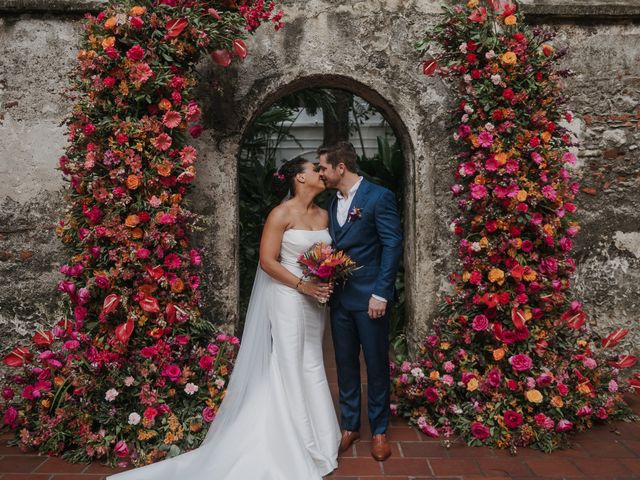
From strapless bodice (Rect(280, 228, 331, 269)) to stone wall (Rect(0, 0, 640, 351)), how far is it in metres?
0.73

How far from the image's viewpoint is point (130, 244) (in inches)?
149

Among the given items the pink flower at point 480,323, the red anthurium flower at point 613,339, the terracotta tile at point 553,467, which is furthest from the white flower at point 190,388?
the red anthurium flower at point 613,339

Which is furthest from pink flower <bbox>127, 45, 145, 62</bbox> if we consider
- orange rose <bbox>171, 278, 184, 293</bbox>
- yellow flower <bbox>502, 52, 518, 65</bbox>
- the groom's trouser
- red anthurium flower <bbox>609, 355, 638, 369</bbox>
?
red anthurium flower <bbox>609, 355, 638, 369</bbox>

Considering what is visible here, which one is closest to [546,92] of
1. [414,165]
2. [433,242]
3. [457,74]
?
[457,74]

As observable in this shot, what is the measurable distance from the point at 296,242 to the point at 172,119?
1.17 metres

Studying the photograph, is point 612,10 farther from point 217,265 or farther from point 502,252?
point 217,265

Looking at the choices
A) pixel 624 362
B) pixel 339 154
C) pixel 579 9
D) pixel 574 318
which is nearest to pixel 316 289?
pixel 339 154

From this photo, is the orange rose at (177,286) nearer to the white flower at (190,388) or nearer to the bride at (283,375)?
the bride at (283,375)

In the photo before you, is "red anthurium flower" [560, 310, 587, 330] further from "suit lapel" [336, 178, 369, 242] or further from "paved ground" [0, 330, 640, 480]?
"suit lapel" [336, 178, 369, 242]

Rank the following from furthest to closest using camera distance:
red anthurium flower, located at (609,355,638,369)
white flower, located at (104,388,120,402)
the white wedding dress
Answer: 1. red anthurium flower, located at (609,355,638,369)
2. white flower, located at (104,388,120,402)
3. the white wedding dress

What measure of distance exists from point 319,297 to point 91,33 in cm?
232

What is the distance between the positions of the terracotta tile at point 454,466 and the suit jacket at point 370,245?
1.09 m

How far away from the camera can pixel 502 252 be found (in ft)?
13.8

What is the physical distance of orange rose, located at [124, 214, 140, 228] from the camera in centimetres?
376
